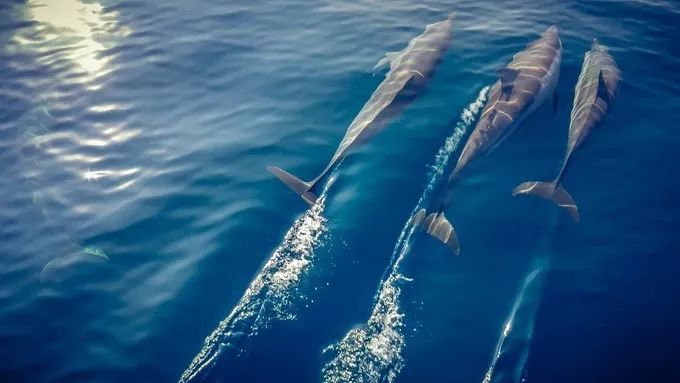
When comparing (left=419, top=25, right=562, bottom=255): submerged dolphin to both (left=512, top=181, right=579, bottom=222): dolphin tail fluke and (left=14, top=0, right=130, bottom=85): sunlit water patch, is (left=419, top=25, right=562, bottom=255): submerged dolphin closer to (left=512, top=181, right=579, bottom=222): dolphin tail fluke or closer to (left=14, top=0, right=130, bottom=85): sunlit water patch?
(left=512, top=181, right=579, bottom=222): dolphin tail fluke

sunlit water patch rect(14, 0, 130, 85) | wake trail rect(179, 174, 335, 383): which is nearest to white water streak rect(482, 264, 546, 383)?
wake trail rect(179, 174, 335, 383)

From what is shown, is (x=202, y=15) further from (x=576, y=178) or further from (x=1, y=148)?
(x=576, y=178)

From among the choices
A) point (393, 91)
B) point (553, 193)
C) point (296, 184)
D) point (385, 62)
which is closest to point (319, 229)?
point (296, 184)

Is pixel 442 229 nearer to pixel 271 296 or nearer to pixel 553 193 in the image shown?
pixel 553 193

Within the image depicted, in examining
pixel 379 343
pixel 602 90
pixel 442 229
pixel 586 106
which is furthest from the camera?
pixel 602 90

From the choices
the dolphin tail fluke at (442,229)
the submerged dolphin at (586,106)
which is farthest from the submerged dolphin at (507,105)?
the submerged dolphin at (586,106)

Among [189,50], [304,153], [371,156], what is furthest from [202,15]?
[371,156]
